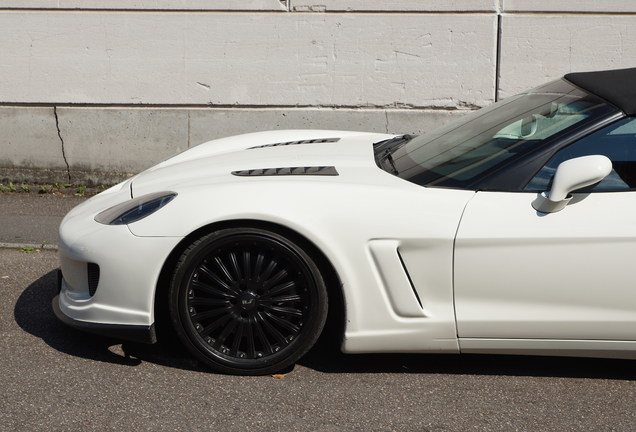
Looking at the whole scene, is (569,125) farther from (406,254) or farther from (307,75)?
(307,75)

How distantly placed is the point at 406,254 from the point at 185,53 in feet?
14.7

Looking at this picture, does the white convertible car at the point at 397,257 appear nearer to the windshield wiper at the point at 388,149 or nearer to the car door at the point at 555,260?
the car door at the point at 555,260

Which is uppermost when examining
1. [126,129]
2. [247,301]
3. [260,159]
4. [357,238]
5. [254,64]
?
[254,64]

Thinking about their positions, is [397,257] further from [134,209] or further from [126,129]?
[126,129]

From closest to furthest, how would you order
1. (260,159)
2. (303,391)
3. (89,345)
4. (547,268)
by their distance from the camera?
(547,268)
(303,391)
(89,345)
(260,159)

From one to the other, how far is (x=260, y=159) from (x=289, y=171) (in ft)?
1.24

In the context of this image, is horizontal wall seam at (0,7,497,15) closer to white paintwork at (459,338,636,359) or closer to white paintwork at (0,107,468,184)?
white paintwork at (0,107,468,184)

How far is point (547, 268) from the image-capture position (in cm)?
387

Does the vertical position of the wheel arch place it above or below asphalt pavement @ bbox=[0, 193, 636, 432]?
above

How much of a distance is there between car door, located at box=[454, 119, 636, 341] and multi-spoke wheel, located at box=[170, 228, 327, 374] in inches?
26.4

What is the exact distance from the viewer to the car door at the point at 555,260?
3.84 meters

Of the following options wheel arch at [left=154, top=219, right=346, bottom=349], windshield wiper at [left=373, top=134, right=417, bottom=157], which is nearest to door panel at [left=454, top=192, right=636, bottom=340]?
wheel arch at [left=154, top=219, right=346, bottom=349]

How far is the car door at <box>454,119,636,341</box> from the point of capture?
3.84m

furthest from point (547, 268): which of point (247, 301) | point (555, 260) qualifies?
point (247, 301)
